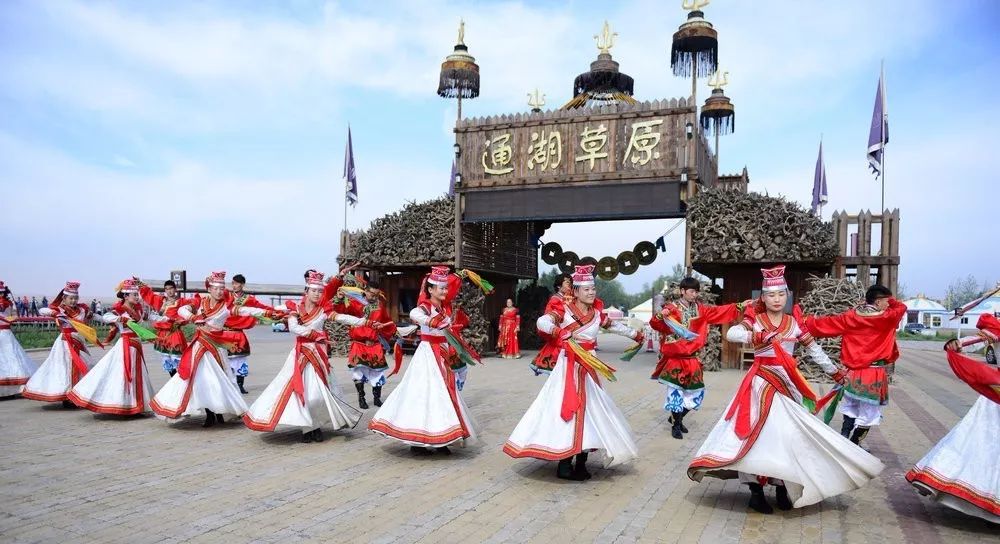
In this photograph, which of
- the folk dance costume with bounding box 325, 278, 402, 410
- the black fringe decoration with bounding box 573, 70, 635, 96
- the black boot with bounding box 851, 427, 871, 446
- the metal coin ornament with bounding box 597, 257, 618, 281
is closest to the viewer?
the black boot with bounding box 851, 427, 871, 446

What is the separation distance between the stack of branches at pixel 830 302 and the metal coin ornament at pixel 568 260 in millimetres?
7792

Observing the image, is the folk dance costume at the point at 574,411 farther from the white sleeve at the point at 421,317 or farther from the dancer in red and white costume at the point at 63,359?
the dancer in red and white costume at the point at 63,359

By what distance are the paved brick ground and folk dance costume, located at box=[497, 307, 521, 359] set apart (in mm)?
10510

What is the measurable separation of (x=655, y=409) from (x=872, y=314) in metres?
4.62

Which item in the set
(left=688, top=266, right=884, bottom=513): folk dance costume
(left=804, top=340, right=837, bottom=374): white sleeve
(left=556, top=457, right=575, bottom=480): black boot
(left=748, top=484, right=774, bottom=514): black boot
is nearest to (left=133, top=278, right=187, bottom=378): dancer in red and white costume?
(left=556, top=457, right=575, bottom=480): black boot

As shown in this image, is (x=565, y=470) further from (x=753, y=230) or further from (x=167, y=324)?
(x=753, y=230)

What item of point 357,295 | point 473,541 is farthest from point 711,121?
point 473,541

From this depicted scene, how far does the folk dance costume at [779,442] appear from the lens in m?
4.79

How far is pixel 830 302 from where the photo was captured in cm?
1273

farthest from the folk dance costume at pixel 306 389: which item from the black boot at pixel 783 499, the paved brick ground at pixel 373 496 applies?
the black boot at pixel 783 499

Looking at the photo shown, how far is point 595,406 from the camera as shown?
5953 mm

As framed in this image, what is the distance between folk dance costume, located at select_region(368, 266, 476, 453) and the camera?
6500 mm

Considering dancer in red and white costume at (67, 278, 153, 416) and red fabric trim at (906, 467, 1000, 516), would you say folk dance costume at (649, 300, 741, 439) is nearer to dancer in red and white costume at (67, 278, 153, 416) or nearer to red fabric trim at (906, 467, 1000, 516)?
red fabric trim at (906, 467, 1000, 516)

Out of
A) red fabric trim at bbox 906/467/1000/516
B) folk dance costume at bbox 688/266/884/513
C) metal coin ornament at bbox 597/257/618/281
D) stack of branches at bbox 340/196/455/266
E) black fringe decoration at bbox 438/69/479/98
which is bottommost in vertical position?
Result: red fabric trim at bbox 906/467/1000/516
